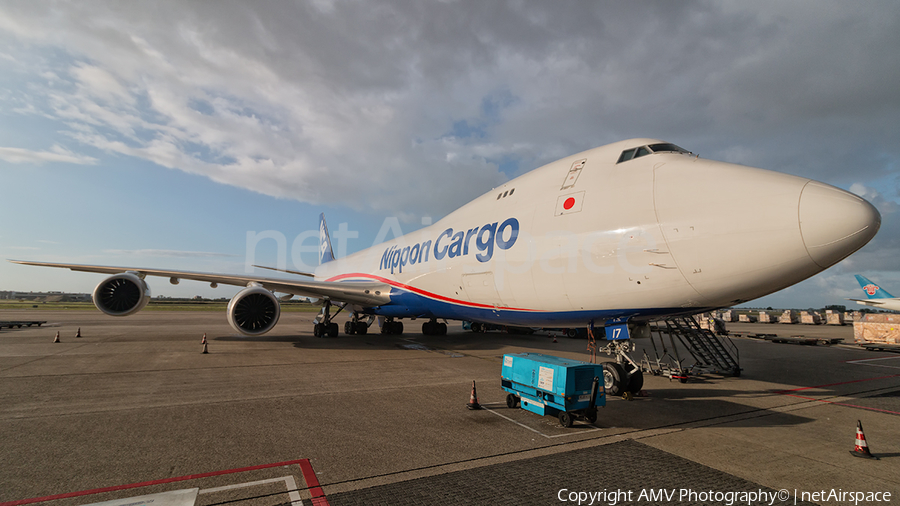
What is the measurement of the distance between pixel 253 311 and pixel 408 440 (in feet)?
36.7

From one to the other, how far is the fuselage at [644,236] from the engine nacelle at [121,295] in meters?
13.3

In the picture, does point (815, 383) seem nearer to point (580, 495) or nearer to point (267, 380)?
point (580, 495)

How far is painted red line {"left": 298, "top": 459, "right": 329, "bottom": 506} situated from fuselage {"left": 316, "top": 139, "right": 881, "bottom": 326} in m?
6.04

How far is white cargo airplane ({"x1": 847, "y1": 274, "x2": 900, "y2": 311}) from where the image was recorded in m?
34.4

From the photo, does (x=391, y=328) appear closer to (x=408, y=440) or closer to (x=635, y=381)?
(x=635, y=381)

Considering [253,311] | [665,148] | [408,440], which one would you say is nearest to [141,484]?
[408,440]

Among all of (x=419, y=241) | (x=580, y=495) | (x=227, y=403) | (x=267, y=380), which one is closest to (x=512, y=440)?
(x=580, y=495)

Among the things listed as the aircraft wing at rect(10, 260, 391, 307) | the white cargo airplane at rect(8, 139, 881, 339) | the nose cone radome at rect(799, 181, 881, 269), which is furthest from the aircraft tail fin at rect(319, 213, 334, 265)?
the nose cone radome at rect(799, 181, 881, 269)

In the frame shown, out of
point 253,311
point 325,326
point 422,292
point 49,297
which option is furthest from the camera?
point 49,297

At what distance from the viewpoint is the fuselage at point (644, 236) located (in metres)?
6.04

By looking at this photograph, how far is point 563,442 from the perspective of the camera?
5949 mm

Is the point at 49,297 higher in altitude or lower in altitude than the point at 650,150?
lower

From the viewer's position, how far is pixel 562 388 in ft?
21.5

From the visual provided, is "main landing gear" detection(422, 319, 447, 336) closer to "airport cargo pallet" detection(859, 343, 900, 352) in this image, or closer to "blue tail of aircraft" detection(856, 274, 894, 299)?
"airport cargo pallet" detection(859, 343, 900, 352)
